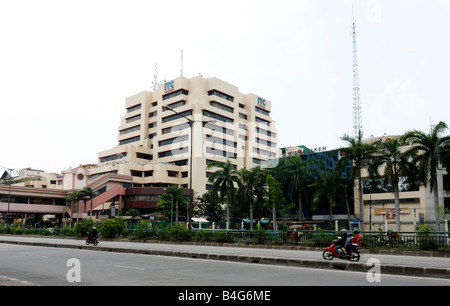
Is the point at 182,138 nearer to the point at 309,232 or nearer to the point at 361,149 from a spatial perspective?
the point at 361,149

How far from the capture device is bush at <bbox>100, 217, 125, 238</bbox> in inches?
1468

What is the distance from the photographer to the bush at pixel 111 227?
37281mm

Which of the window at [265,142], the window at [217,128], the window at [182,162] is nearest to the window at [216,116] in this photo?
the window at [217,128]

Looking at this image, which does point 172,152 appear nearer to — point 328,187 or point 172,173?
point 172,173

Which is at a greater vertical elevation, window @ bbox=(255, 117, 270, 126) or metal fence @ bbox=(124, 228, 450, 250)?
window @ bbox=(255, 117, 270, 126)

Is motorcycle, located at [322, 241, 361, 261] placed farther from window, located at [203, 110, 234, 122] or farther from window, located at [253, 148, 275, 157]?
window, located at [253, 148, 275, 157]

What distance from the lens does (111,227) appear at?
37281mm

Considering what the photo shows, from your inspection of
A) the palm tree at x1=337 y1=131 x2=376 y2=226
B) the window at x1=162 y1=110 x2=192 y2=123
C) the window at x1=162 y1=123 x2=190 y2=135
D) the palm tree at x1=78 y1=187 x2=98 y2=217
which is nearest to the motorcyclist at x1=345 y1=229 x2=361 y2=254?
the palm tree at x1=337 y1=131 x2=376 y2=226

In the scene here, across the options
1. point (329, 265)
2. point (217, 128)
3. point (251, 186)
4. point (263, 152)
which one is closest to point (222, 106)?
point (217, 128)

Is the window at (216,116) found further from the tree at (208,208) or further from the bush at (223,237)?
the bush at (223,237)

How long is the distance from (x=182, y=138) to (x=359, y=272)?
260ft

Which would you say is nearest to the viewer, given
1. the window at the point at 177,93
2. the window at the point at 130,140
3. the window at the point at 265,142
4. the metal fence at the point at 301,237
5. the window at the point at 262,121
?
the metal fence at the point at 301,237
